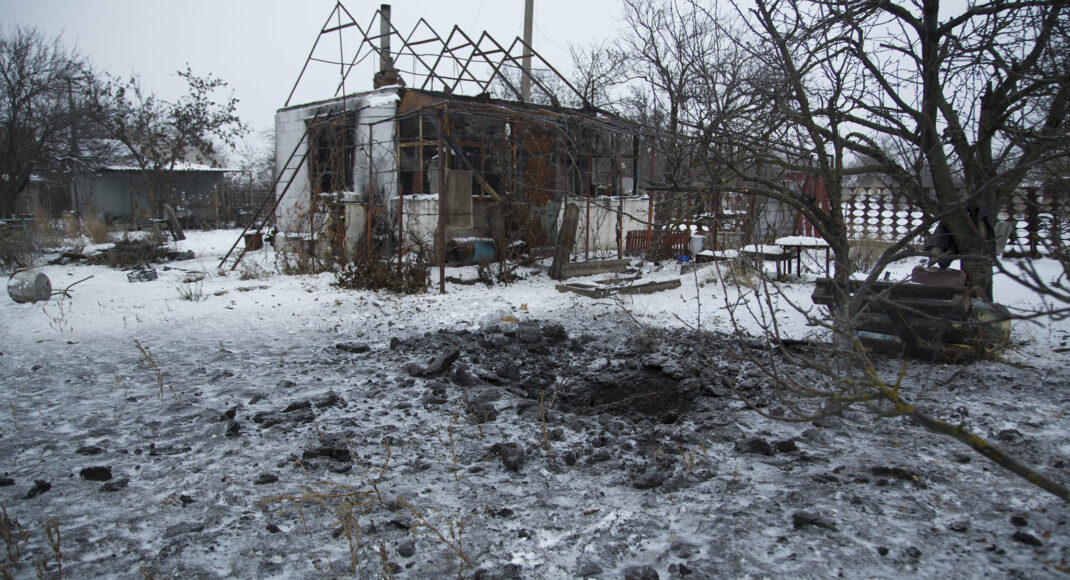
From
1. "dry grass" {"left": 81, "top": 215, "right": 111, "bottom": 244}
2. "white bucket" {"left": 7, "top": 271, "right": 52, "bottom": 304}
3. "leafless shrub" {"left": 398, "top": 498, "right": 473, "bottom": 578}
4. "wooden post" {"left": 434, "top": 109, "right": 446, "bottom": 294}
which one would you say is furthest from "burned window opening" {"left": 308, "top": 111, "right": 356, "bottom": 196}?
"leafless shrub" {"left": 398, "top": 498, "right": 473, "bottom": 578}

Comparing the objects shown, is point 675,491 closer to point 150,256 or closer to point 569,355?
point 569,355

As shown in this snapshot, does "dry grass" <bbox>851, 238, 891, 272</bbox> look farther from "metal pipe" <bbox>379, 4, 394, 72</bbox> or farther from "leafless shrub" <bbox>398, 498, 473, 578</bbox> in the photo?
"metal pipe" <bbox>379, 4, 394, 72</bbox>

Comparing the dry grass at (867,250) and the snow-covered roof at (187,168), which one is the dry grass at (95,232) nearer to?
the snow-covered roof at (187,168)

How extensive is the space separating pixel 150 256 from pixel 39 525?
11400 mm

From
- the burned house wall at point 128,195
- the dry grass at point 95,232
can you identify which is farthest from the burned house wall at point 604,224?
the burned house wall at point 128,195

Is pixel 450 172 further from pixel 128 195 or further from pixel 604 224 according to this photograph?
pixel 128 195

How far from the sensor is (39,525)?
284cm

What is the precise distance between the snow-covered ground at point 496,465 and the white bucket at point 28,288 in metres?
2.01

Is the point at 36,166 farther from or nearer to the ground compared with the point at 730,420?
farther from the ground

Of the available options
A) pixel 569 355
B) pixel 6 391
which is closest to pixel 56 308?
pixel 6 391

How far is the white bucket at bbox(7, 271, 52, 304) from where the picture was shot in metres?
7.94

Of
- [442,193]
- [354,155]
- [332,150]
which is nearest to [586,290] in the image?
[442,193]

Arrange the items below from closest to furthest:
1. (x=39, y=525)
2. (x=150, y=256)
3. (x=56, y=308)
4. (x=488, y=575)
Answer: (x=488, y=575) → (x=39, y=525) → (x=56, y=308) → (x=150, y=256)

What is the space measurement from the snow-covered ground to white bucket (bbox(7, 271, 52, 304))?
2009mm
